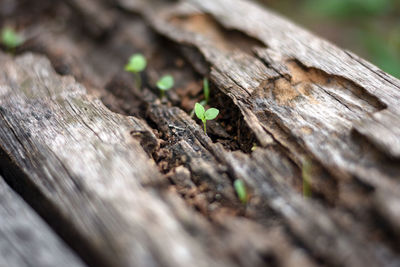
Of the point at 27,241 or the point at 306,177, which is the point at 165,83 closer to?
the point at 306,177

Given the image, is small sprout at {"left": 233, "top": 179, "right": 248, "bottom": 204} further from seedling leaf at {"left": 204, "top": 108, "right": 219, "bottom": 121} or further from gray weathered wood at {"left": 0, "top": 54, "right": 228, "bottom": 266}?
seedling leaf at {"left": 204, "top": 108, "right": 219, "bottom": 121}

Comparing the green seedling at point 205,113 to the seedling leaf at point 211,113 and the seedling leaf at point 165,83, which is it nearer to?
the seedling leaf at point 211,113

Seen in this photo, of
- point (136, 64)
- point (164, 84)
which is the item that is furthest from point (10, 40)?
point (164, 84)

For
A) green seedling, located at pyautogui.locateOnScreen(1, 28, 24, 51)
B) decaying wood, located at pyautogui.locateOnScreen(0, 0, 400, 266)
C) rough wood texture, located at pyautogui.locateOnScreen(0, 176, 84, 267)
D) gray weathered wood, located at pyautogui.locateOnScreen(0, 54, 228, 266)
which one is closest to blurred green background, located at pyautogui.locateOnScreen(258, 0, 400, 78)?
decaying wood, located at pyautogui.locateOnScreen(0, 0, 400, 266)

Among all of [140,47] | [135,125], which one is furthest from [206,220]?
[140,47]

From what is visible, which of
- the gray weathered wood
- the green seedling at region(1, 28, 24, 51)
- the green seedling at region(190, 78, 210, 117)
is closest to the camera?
the gray weathered wood

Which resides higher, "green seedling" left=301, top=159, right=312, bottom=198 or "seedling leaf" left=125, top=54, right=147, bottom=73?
"green seedling" left=301, top=159, right=312, bottom=198
